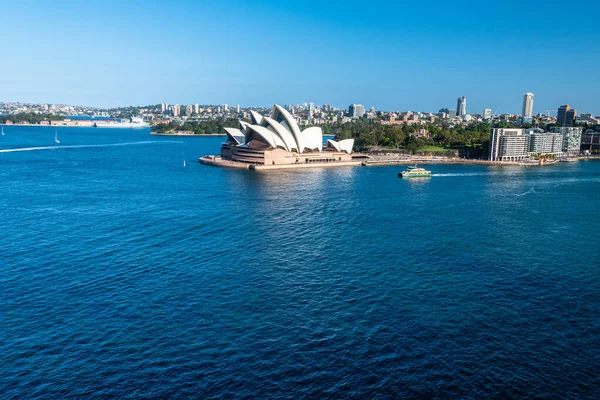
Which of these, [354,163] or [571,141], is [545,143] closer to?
[571,141]

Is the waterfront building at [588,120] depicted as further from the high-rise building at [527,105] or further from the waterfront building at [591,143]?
the high-rise building at [527,105]

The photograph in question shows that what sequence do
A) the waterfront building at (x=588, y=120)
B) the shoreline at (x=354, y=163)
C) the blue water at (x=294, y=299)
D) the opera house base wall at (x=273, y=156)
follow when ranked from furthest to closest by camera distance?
the waterfront building at (x=588, y=120), the opera house base wall at (x=273, y=156), the shoreline at (x=354, y=163), the blue water at (x=294, y=299)

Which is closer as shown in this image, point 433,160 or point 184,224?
point 184,224

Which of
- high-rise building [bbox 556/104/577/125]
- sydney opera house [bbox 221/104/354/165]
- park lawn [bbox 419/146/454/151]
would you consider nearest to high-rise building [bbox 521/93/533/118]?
high-rise building [bbox 556/104/577/125]

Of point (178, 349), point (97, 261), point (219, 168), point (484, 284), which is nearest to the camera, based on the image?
point (178, 349)

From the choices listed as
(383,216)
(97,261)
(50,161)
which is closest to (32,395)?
(97,261)

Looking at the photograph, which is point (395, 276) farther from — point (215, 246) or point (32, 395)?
point (32, 395)

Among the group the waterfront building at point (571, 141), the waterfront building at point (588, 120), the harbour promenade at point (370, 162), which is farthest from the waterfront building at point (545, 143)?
the waterfront building at point (588, 120)

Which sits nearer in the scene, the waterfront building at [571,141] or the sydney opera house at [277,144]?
the sydney opera house at [277,144]
